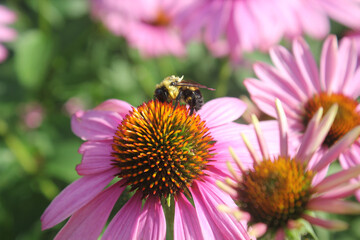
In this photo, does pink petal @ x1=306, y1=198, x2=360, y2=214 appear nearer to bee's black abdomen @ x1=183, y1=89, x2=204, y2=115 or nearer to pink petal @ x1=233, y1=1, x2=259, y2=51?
bee's black abdomen @ x1=183, y1=89, x2=204, y2=115

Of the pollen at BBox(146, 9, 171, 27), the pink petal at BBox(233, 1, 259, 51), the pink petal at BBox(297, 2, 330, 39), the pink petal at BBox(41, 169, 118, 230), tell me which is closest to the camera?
the pink petal at BBox(41, 169, 118, 230)

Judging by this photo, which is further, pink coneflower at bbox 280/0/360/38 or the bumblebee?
pink coneflower at bbox 280/0/360/38

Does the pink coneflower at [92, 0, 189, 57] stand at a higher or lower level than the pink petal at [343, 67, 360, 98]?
higher

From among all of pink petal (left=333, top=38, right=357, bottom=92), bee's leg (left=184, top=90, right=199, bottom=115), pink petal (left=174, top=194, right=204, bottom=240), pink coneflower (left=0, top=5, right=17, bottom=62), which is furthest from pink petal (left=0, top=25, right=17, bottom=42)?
pink petal (left=333, top=38, right=357, bottom=92)

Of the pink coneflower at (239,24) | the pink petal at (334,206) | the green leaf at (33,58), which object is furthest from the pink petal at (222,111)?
the green leaf at (33,58)

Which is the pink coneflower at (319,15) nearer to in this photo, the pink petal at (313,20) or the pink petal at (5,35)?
the pink petal at (313,20)

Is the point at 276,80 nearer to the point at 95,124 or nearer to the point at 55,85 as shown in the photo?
the point at 95,124

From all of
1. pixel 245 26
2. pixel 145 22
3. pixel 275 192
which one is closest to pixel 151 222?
pixel 275 192
